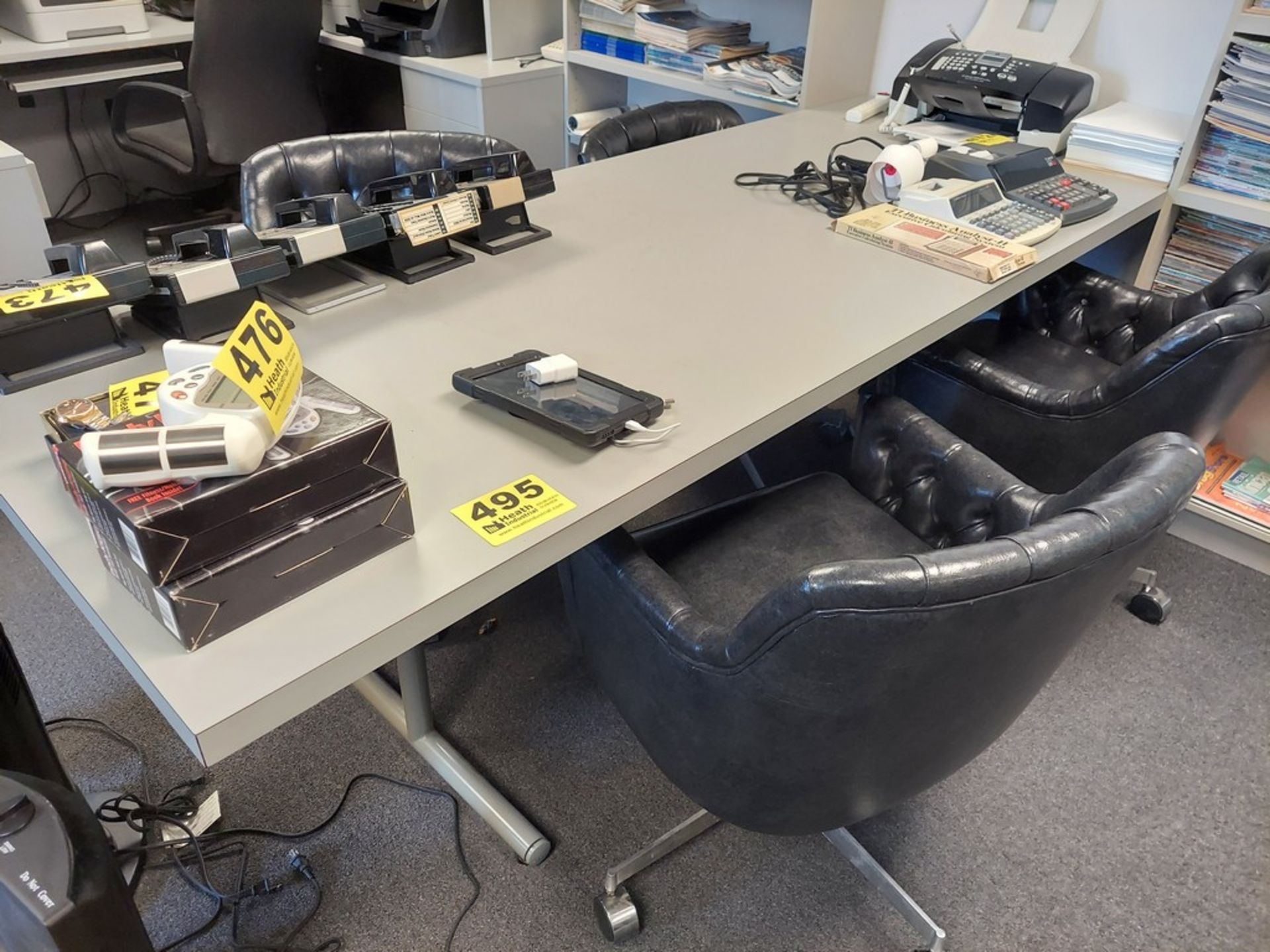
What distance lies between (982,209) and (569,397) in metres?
1.01

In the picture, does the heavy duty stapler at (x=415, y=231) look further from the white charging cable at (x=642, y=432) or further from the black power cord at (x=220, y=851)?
the black power cord at (x=220, y=851)

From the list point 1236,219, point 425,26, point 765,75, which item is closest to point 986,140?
point 1236,219

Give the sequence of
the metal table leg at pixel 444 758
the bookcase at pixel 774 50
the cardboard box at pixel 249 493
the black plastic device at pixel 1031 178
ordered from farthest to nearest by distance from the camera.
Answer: the bookcase at pixel 774 50 → the black plastic device at pixel 1031 178 → the metal table leg at pixel 444 758 → the cardboard box at pixel 249 493

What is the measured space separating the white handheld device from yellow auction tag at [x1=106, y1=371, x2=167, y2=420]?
0.38ft

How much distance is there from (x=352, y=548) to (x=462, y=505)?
0.40 ft

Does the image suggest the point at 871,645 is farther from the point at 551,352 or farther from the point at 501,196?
the point at 501,196

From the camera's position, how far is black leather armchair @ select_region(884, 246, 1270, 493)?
4.25 ft

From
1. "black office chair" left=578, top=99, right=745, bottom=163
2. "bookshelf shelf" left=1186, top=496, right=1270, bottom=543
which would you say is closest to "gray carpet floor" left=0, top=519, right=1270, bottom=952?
"bookshelf shelf" left=1186, top=496, right=1270, bottom=543

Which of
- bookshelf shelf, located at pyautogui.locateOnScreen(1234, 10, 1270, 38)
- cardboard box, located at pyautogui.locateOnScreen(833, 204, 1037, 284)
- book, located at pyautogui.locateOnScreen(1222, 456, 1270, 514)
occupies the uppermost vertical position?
bookshelf shelf, located at pyautogui.locateOnScreen(1234, 10, 1270, 38)

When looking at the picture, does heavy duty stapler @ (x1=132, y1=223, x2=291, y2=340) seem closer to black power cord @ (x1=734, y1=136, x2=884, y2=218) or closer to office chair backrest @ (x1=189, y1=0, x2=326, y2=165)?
black power cord @ (x1=734, y1=136, x2=884, y2=218)

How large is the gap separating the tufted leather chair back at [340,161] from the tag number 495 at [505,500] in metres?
0.98

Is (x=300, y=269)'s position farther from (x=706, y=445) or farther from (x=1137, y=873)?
(x=1137, y=873)

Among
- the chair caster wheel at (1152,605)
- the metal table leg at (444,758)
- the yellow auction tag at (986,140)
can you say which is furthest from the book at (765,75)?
the metal table leg at (444,758)

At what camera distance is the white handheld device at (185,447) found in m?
0.67
